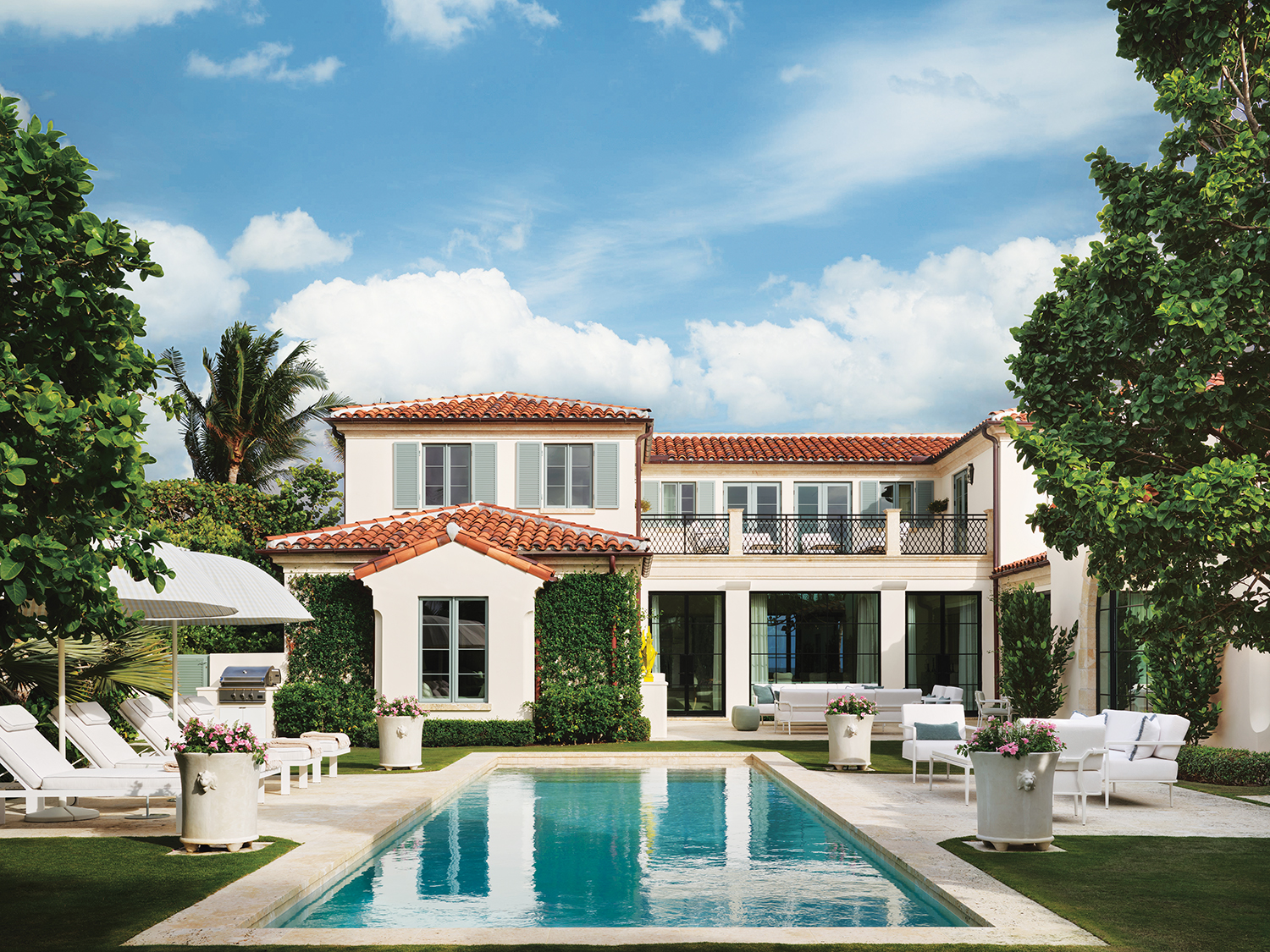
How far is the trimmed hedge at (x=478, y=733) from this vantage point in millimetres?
19484

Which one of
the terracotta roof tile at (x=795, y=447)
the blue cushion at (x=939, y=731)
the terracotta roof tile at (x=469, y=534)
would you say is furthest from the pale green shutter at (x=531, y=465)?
the blue cushion at (x=939, y=731)

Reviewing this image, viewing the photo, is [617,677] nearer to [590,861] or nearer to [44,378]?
[590,861]

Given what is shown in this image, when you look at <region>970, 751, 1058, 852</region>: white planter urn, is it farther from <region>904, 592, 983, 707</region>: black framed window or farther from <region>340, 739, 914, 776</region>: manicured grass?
<region>904, 592, 983, 707</region>: black framed window

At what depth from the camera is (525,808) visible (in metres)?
13.3

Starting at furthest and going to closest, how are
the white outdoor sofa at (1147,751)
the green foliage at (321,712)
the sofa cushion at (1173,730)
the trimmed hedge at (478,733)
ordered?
the trimmed hedge at (478,733) < the green foliage at (321,712) < the sofa cushion at (1173,730) < the white outdoor sofa at (1147,751)

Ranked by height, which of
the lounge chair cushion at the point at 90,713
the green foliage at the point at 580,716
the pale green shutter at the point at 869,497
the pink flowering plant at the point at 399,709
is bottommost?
the green foliage at the point at 580,716

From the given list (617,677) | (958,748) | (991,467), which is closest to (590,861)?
(958,748)

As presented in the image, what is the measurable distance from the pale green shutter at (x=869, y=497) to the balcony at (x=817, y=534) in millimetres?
907

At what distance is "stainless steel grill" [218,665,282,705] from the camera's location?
56.0 ft

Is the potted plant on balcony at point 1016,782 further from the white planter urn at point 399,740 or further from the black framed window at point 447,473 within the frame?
the black framed window at point 447,473

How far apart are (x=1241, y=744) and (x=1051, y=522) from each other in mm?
9774

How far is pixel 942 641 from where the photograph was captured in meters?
28.7

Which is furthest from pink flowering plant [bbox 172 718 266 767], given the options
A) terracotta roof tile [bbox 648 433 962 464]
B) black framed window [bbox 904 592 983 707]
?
terracotta roof tile [bbox 648 433 962 464]

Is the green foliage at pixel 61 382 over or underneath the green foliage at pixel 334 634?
over
